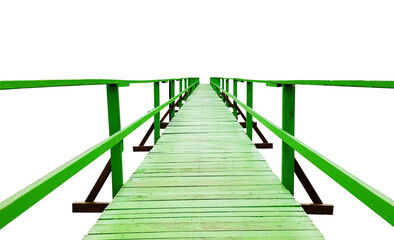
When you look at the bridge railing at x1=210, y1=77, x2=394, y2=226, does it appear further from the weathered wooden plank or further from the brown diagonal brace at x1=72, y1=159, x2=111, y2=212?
the brown diagonal brace at x1=72, y1=159, x2=111, y2=212

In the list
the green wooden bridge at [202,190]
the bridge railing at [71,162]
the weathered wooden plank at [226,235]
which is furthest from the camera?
the weathered wooden plank at [226,235]

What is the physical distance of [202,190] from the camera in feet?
9.66

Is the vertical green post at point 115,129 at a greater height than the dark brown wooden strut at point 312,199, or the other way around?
the vertical green post at point 115,129

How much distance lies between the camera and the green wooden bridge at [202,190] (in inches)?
64.1

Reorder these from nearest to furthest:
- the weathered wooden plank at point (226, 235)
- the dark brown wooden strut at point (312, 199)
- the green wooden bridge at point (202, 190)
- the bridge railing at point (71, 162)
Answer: the bridge railing at point (71, 162)
the green wooden bridge at point (202, 190)
the weathered wooden plank at point (226, 235)
the dark brown wooden strut at point (312, 199)

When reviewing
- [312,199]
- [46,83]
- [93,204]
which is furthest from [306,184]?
[46,83]

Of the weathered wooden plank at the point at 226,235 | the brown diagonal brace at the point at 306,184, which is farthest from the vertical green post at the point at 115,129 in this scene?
the brown diagonal brace at the point at 306,184

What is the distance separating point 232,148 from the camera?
14.6 feet

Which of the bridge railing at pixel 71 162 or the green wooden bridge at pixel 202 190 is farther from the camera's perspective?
the green wooden bridge at pixel 202 190

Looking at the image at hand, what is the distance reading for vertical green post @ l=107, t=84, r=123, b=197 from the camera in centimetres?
296

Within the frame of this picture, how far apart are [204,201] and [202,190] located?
0.83ft

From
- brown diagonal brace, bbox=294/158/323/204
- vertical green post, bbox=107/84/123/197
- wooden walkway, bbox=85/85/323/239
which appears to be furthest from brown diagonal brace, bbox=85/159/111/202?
brown diagonal brace, bbox=294/158/323/204

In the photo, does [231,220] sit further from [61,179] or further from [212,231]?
[61,179]

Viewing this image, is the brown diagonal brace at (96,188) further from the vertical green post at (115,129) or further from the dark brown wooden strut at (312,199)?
the dark brown wooden strut at (312,199)
